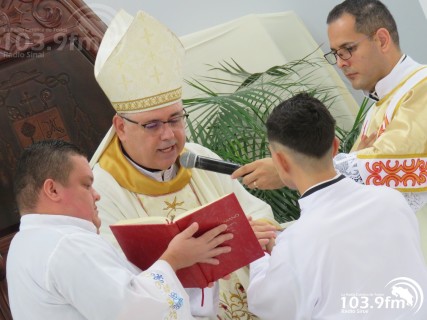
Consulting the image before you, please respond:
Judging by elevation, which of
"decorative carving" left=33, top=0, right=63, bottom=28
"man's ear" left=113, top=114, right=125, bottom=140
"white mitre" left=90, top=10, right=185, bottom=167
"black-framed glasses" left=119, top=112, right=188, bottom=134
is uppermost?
"decorative carving" left=33, top=0, right=63, bottom=28

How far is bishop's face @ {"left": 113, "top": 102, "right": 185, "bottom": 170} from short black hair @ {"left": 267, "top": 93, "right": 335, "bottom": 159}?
0.69m

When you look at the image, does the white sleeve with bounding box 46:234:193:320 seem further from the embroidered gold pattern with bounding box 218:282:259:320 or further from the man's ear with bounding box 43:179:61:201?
the embroidered gold pattern with bounding box 218:282:259:320

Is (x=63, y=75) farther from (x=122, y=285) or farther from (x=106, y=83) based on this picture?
(x=122, y=285)

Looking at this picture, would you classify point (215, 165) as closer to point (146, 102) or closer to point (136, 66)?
point (146, 102)

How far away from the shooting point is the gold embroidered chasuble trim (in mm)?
3414

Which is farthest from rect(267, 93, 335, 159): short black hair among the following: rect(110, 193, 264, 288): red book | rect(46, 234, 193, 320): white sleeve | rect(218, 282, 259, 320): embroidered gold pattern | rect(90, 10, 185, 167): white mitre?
rect(218, 282, 259, 320): embroidered gold pattern

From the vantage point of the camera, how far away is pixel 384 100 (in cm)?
388

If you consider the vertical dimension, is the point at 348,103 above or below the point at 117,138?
below

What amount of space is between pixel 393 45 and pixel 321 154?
4.56 feet

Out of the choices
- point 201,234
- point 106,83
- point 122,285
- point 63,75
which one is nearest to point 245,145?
point 63,75

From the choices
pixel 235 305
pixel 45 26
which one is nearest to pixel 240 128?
pixel 45 26

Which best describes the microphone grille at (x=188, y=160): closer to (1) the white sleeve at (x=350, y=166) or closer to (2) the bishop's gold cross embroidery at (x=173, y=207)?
(2) the bishop's gold cross embroidery at (x=173, y=207)

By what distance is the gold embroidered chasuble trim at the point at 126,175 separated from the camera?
11.2 feet

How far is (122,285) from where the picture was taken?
244 cm
